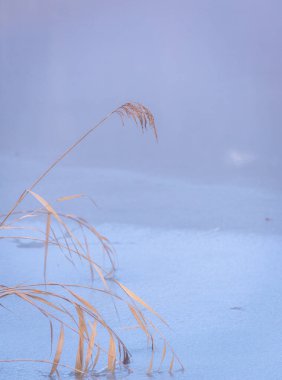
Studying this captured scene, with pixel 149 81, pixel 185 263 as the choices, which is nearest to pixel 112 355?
pixel 185 263

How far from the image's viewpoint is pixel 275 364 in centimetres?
138

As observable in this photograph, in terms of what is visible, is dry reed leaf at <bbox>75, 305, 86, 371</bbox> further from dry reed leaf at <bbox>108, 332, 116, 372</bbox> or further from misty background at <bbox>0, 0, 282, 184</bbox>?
misty background at <bbox>0, 0, 282, 184</bbox>

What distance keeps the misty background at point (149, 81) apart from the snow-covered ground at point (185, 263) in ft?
0.54

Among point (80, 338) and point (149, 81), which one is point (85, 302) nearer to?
point (80, 338)

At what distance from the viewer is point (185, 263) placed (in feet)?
6.72

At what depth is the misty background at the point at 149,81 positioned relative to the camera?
2.93 meters

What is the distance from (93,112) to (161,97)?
0.91 feet

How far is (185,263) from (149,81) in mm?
1161

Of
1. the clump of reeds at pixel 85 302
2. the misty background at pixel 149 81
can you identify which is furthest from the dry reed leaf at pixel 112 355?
the misty background at pixel 149 81

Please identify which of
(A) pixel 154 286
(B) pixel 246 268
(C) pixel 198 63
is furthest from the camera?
(C) pixel 198 63

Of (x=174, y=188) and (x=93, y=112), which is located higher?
(x=93, y=112)

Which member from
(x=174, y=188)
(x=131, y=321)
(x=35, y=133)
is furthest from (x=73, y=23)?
(x=131, y=321)

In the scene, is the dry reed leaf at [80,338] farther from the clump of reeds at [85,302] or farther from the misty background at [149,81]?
the misty background at [149,81]

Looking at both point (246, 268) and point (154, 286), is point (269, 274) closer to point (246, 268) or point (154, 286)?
point (246, 268)
